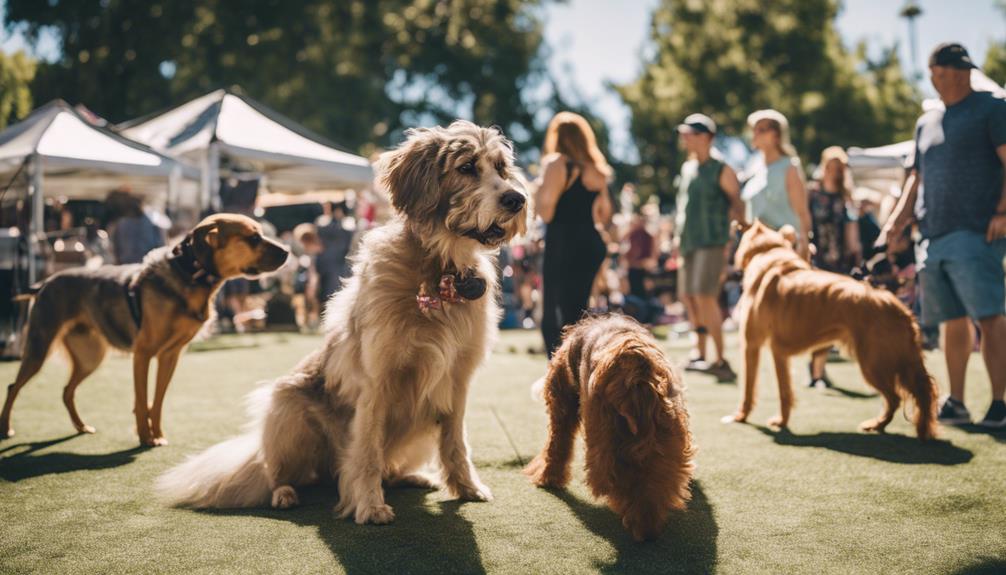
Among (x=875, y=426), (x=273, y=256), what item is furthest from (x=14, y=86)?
(x=875, y=426)

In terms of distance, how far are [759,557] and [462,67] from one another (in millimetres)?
35435

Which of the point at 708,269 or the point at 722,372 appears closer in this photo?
the point at 708,269

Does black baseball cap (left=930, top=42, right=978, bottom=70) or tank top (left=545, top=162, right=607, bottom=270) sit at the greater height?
black baseball cap (left=930, top=42, right=978, bottom=70)

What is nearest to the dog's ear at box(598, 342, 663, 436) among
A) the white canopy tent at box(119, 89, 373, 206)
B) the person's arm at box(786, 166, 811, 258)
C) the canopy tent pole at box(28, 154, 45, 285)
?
the person's arm at box(786, 166, 811, 258)

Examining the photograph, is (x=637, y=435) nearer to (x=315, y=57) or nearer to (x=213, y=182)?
(x=213, y=182)

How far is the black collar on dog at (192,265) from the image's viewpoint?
16.4 ft

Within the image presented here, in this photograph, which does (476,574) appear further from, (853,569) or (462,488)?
(853,569)

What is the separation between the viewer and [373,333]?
11.2ft

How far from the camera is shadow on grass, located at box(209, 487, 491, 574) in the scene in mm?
2854

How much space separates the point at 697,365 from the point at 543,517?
17.4 feet

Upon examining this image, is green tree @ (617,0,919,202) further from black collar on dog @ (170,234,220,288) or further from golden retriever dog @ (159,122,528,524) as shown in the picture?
golden retriever dog @ (159,122,528,524)

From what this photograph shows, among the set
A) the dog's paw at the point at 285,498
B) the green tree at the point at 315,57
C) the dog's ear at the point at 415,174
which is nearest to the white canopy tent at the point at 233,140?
the dog's ear at the point at 415,174

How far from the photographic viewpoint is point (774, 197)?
674cm

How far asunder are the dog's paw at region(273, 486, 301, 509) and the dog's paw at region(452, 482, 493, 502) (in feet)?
2.51
